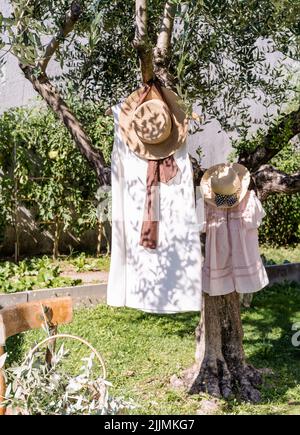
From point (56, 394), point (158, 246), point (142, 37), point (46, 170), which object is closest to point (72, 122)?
point (142, 37)

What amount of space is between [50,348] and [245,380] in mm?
2236

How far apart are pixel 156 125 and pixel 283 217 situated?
664cm

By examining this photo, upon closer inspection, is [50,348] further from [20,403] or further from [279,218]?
[279,218]

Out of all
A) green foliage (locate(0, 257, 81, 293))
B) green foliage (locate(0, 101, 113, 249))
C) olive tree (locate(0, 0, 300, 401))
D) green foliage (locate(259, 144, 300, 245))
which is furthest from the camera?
green foliage (locate(259, 144, 300, 245))

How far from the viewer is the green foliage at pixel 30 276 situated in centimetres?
751

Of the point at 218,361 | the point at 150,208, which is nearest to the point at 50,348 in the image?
the point at 150,208

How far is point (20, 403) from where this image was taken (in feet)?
9.34

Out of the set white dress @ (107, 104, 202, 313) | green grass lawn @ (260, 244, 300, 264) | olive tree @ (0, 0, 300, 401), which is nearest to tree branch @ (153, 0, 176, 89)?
olive tree @ (0, 0, 300, 401)

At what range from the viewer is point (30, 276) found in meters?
8.05

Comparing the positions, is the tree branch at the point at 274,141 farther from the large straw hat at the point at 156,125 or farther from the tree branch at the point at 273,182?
the large straw hat at the point at 156,125

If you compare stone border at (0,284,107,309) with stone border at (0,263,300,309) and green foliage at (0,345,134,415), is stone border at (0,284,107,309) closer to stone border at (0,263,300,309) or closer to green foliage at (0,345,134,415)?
stone border at (0,263,300,309)

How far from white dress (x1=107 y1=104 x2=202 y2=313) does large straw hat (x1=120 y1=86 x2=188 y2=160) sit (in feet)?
0.20

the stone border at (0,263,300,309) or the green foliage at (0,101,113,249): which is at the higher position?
the green foliage at (0,101,113,249)

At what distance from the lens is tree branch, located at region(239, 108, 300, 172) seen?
496 cm
